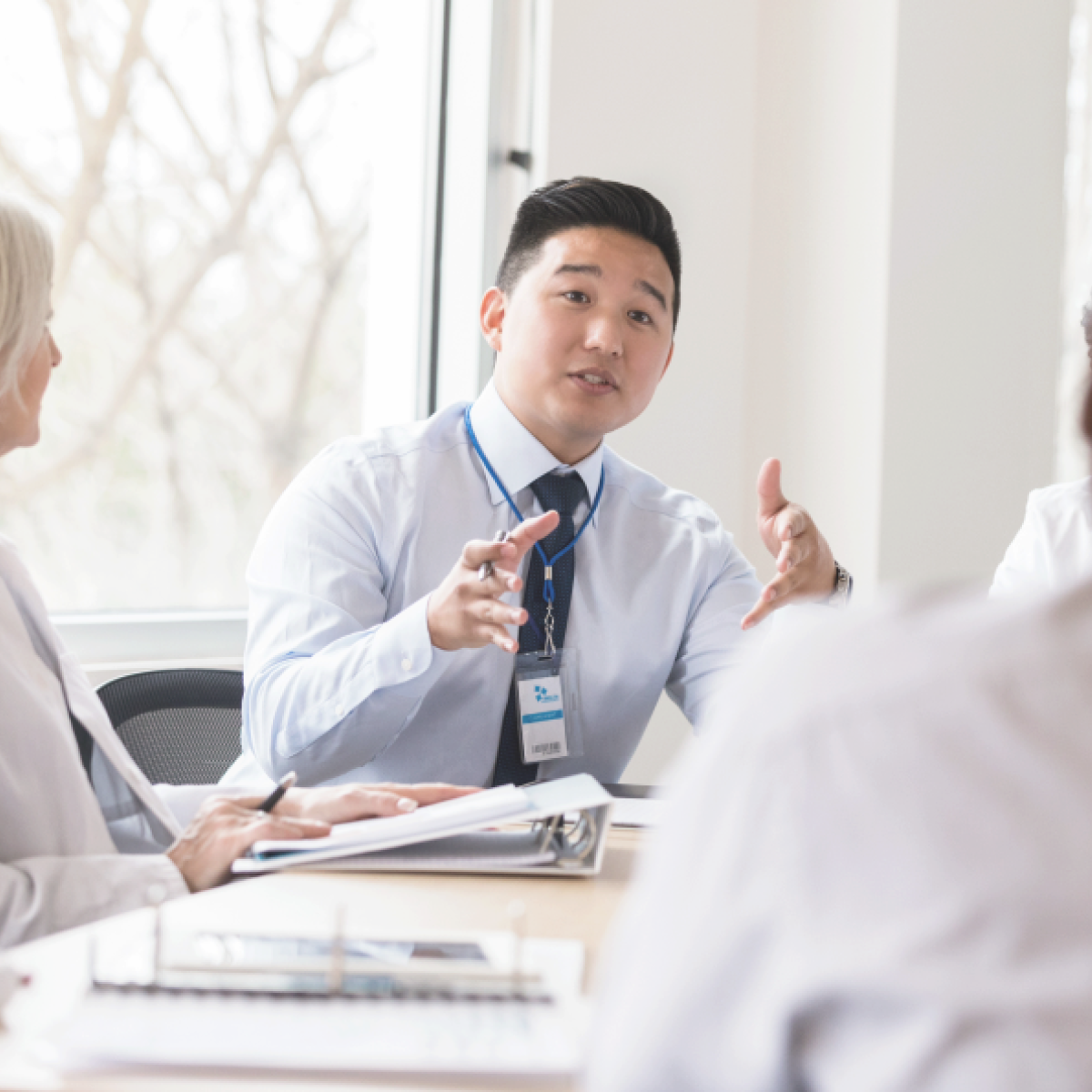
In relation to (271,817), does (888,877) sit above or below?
above

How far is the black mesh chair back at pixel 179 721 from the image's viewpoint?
1904 millimetres

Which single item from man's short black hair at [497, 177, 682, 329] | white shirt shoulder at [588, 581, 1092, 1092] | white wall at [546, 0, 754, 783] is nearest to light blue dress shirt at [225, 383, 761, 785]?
man's short black hair at [497, 177, 682, 329]

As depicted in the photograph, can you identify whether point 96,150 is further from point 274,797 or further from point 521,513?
point 274,797

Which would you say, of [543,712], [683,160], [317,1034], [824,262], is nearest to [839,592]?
[543,712]

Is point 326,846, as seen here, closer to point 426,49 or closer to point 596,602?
point 596,602

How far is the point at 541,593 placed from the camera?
200 centimetres

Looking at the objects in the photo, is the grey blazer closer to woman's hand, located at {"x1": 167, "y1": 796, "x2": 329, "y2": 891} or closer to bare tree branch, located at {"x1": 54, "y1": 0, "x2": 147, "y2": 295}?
woman's hand, located at {"x1": 167, "y1": 796, "x2": 329, "y2": 891}

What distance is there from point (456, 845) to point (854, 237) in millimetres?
2194

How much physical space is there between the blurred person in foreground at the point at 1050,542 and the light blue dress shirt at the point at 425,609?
1.54 ft

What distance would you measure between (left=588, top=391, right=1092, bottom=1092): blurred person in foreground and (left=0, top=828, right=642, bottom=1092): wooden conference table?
0.33 metres

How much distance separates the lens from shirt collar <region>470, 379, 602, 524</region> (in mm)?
2107

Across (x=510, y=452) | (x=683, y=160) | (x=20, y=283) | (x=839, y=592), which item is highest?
(x=683, y=160)

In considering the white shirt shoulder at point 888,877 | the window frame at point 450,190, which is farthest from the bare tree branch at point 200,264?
the white shirt shoulder at point 888,877

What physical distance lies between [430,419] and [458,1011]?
5.02 feet
